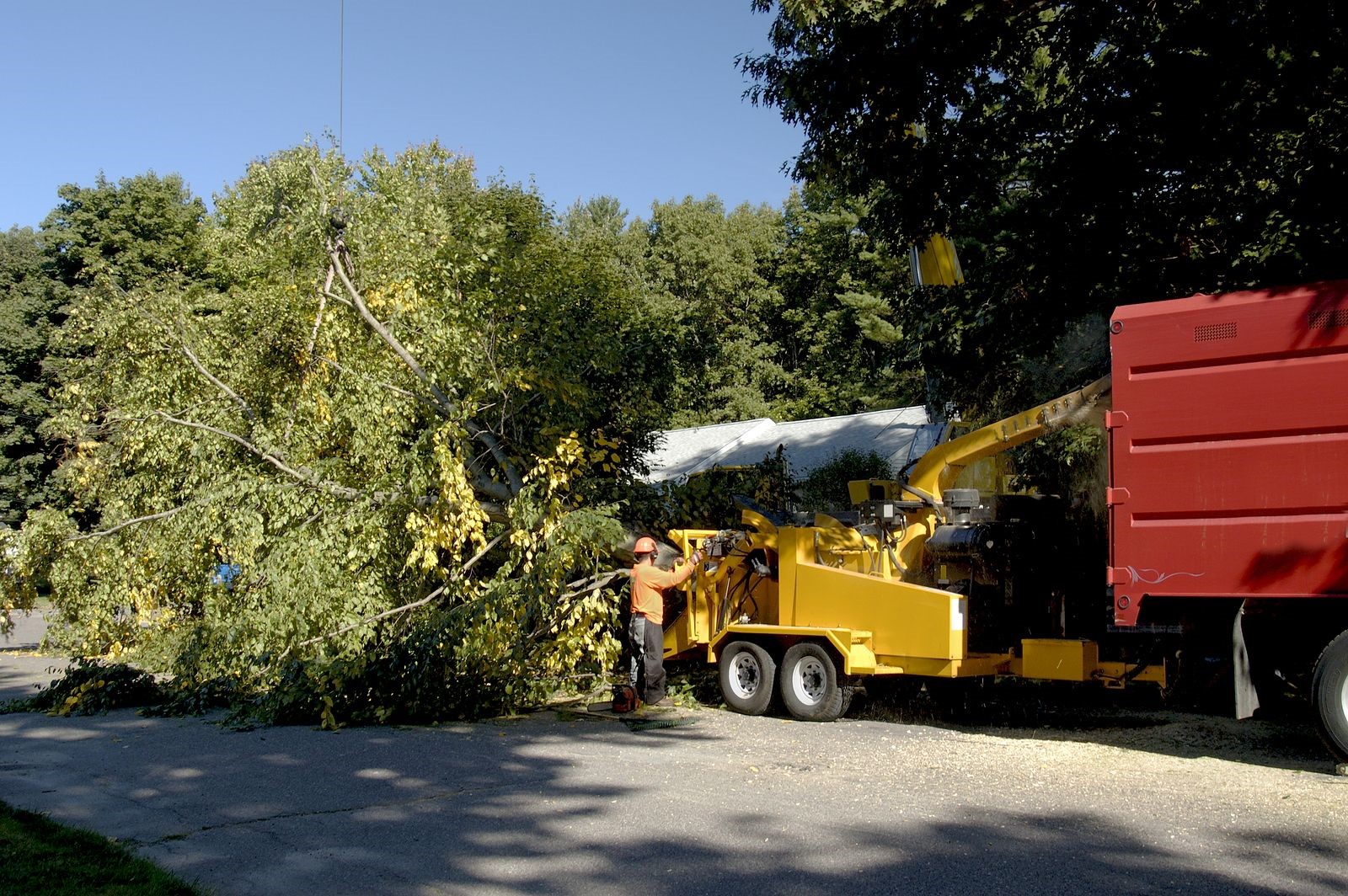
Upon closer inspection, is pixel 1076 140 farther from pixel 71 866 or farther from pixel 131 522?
pixel 131 522

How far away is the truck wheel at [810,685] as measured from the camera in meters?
11.0

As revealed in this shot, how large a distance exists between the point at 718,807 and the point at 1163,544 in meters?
3.69

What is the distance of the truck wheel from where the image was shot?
11023 millimetres

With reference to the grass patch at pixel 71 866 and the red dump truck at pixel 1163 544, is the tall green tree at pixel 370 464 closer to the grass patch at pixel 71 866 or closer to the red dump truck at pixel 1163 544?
the red dump truck at pixel 1163 544

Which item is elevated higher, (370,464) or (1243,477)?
(370,464)

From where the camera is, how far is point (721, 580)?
487 inches

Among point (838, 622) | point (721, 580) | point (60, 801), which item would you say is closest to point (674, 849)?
point (60, 801)

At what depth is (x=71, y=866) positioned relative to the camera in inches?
229

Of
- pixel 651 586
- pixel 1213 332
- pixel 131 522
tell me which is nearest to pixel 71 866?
pixel 651 586

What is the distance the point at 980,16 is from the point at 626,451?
6.58 meters

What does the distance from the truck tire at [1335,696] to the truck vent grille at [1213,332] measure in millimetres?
2065

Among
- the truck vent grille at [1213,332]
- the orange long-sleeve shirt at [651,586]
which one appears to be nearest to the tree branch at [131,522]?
the orange long-sleeve shirt at [651,586]

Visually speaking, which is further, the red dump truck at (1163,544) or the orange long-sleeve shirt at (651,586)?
the orange long-sleeve shirt at (651,586)

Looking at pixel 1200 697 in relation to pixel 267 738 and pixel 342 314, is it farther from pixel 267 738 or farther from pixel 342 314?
pixel 342 314
